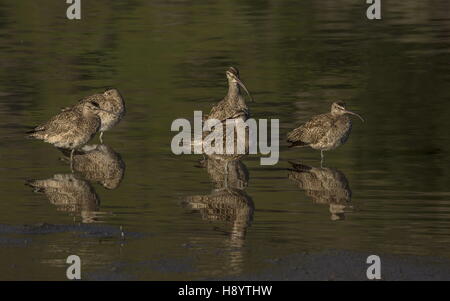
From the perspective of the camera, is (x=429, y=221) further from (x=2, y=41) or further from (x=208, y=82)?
(x=2, y=41)

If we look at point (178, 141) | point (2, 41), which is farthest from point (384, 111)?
point (2, 41)

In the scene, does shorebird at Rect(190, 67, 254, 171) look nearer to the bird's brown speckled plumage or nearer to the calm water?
the calm water

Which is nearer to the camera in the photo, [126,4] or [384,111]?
[384,111]

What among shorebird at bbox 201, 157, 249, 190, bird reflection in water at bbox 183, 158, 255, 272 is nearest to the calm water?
bird reflection in water at bbox 183, 158, 255, 272

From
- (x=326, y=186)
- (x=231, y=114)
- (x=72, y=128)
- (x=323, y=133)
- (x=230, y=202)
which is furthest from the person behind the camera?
(x=231, y=114)

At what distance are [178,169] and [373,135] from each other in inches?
170

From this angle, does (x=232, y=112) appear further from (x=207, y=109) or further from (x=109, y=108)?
(x=207, y=109)

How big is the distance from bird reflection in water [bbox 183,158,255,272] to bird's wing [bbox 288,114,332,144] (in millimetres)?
1192

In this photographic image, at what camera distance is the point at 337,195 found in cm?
1889

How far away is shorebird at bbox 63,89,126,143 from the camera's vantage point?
24.2m

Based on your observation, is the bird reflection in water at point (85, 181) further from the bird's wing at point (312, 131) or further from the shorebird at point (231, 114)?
the bird's wing at point (312, 131)

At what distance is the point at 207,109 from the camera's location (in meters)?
26.3

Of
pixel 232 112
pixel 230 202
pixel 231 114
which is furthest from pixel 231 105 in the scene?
pixel 230 202

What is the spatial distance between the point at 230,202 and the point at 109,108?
6.43 m
